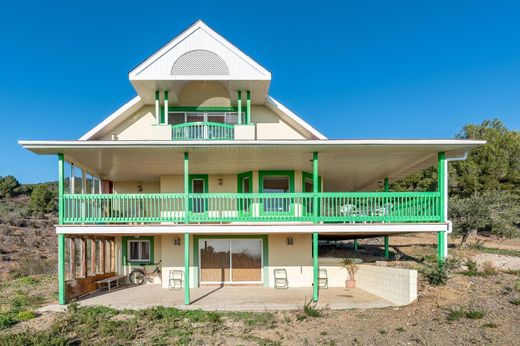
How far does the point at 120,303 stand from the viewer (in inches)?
532

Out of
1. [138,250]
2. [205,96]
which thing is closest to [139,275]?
[138,250]

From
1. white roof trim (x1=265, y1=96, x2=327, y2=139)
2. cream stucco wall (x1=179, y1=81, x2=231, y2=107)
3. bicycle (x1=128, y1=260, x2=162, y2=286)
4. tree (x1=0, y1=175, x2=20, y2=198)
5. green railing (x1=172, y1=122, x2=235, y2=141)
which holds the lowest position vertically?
bicycle (x1=128, y1=260, x2=162, y2=286)

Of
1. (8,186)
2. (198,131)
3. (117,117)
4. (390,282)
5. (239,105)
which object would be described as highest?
(239,105)

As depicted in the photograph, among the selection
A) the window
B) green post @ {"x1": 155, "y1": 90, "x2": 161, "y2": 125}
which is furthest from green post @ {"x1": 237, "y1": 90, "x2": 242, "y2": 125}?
the window

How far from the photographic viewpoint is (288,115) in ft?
57.6

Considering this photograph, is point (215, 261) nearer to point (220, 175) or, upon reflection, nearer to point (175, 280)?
point (175, 280)

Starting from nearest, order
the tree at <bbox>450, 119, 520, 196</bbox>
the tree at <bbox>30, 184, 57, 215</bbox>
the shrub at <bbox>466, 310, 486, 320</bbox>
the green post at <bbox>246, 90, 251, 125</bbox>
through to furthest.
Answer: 1. the shrub at <bbox>466, 310, 486, 320</bbox>
2. the green post at <bbox>246, 90, 251, 125</bbox>
3. the tree at <bbox>450, 119, 520, 196</bbox>
4. the tree at <bbox>30, 184, 57, 215</bbox>

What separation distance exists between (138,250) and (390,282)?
11.7m

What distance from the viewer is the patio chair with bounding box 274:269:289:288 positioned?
17.2m

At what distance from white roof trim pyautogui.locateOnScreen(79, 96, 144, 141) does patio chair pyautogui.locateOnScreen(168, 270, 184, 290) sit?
262 inches

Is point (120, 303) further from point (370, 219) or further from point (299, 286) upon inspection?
point (370, 219)

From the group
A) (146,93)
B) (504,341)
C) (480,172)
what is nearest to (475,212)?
(480,172)

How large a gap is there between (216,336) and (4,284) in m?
13.0

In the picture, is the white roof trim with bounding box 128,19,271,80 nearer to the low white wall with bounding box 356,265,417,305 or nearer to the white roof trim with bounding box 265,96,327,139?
the white roof trim with bounding box 265,96,327,139
